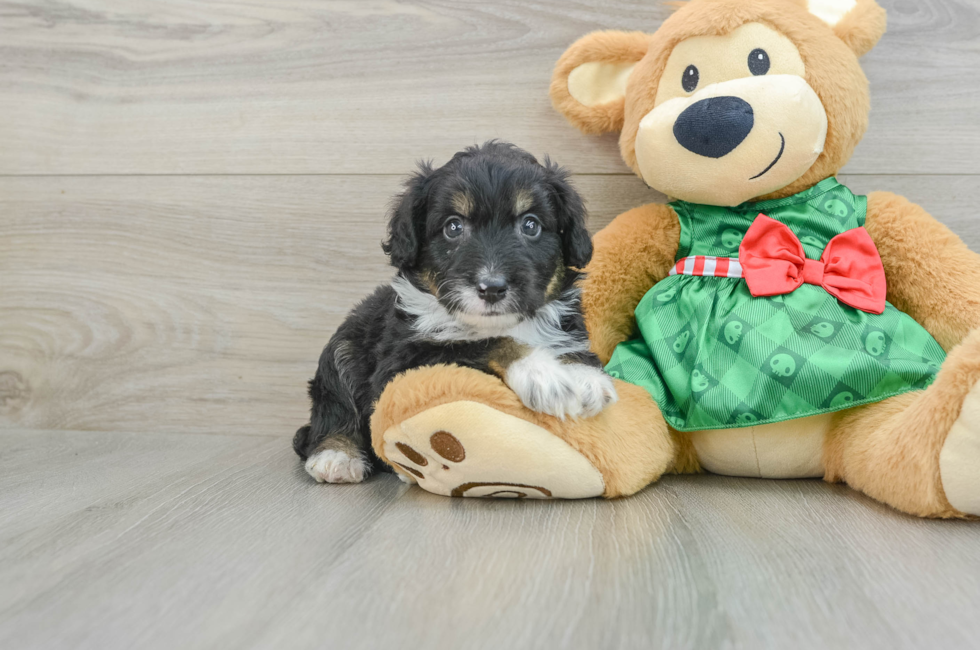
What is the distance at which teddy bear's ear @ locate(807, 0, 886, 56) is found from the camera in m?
1.80

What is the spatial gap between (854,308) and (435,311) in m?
0.99

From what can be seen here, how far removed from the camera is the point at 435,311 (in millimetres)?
1675

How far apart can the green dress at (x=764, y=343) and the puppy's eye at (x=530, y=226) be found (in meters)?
0.41

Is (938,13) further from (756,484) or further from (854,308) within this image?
(756,484)

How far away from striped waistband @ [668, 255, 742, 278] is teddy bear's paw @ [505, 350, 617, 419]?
0.45 meters

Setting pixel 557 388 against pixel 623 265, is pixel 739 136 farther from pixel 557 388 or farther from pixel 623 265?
pixel 557 388

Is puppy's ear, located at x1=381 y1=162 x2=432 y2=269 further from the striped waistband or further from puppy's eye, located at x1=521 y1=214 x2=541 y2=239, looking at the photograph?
the striped waistband

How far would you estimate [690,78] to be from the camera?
1.76m

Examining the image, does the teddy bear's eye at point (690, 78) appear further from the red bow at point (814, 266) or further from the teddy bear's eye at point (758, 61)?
the red bow at point (814, 266)

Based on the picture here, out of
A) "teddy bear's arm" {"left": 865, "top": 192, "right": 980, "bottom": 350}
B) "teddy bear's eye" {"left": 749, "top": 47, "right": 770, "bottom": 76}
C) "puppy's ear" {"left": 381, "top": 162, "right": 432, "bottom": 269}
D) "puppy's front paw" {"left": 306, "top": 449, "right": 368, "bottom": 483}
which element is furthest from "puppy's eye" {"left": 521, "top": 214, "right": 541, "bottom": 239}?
"teddy bear's arm" {"left": 865, "top": 192, "right": 980, "bottom": 350}

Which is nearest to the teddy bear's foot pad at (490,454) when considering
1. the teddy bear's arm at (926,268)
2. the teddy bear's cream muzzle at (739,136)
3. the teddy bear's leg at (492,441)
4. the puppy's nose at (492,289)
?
the teddy bear's leg at (492,441)

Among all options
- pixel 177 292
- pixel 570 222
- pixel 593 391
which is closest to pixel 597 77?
pixel 570 222

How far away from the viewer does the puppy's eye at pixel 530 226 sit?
1614 mm

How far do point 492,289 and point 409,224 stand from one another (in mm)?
320
